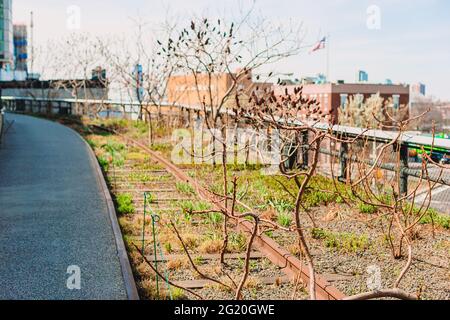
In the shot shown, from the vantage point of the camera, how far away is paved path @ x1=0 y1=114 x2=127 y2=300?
5789 millimetres

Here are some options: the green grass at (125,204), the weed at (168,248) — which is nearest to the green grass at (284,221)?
the weed at (168,248)

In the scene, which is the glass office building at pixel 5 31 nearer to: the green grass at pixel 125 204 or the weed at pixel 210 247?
the green grass at pixel 125 204

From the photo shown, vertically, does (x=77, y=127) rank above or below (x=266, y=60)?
below

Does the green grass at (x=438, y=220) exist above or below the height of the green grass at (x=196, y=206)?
below

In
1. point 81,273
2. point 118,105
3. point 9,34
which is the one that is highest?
point 9,34

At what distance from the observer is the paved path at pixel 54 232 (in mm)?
5789

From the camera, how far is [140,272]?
623cm

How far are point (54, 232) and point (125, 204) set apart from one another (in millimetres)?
1703

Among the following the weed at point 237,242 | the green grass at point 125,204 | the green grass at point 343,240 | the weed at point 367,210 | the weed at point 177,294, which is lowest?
the weed at point 177,294

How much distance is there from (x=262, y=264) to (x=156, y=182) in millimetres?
6091

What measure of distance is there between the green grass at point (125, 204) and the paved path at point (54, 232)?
265 millimetres

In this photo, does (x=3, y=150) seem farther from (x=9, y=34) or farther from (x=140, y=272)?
(x=9, y=34)

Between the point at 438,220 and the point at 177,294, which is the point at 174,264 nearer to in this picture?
the point at 177,294
